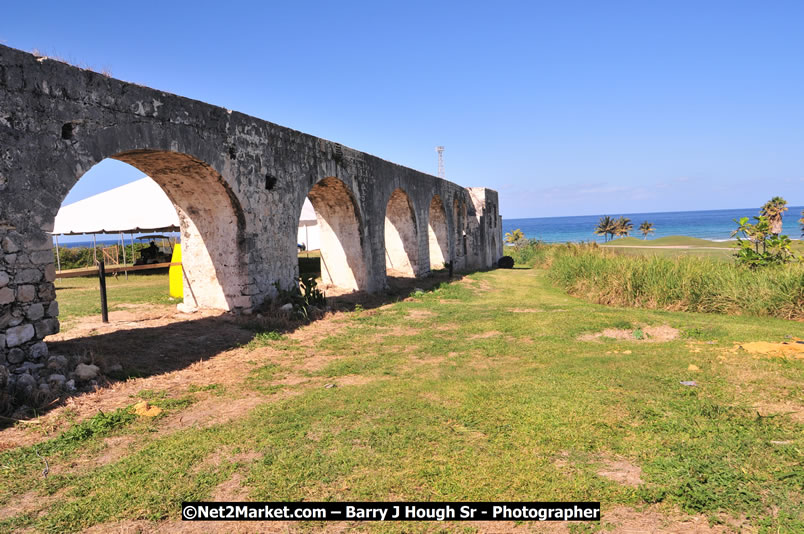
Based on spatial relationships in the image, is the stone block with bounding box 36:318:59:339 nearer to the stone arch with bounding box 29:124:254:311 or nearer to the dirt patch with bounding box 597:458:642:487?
the stone arch with bounding box 29:124:254:311

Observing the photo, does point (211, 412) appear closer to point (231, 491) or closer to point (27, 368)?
point (231, 491)

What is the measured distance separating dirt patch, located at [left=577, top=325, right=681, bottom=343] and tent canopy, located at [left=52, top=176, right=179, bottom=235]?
37.3 ft

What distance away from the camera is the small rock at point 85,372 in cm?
500

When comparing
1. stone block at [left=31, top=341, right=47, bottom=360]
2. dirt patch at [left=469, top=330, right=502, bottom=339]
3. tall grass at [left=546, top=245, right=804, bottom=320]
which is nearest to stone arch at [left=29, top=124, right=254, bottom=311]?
stone block at [left=31, top=341, right=47, bottom=360]

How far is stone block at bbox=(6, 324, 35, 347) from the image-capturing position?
15.4ft

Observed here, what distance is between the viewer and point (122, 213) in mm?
14484

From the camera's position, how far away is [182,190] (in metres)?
7.88

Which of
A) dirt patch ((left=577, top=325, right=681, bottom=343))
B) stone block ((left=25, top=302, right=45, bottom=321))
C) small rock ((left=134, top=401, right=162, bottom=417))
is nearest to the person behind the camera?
small rock ((left=134, top=401, right=162, bottom=417))

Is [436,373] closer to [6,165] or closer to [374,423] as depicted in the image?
[374,423]

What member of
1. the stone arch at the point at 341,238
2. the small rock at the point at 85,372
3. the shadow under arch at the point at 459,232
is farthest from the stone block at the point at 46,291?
the shadow under arch at the point at 459,232

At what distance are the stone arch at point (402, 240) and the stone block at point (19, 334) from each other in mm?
11534

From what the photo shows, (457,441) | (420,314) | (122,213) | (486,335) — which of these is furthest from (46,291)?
(122,213)

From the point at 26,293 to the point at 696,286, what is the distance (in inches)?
443

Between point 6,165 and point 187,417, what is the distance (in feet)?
9.71
